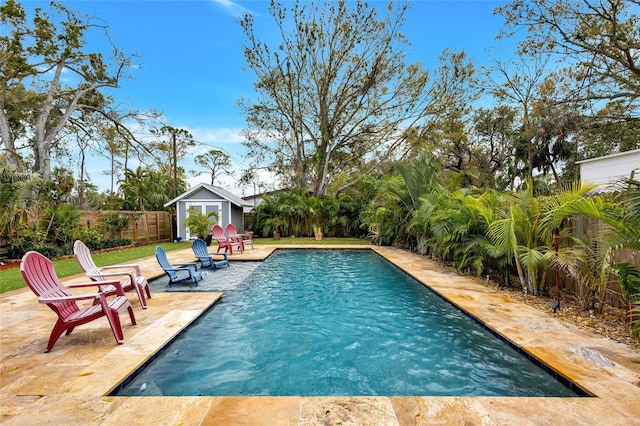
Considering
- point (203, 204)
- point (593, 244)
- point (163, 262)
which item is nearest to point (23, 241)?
point (163, 262)

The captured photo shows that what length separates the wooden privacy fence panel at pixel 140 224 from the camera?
1348 centimetres

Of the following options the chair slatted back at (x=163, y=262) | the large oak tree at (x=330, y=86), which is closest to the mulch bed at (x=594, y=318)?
the chair slatted back at (x=163, y=262)

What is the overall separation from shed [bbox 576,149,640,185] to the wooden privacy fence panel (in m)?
17.3

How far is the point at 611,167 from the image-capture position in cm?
831

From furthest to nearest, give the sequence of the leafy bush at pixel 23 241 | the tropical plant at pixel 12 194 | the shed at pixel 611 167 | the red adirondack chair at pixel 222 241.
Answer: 1. the red adirondack chair at pixel 222 241
2. the leafy bush at pixel 23 241
3. the tropical plant at pixel 12 194
4. the shed at pixel 611 167

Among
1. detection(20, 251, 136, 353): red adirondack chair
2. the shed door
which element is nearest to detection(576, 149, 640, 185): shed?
detection(20, 251, 136, 353): red adirondack chair

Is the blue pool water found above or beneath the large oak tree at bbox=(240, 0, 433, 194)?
beneath

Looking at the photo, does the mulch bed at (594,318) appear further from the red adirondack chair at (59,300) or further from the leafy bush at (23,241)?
the leafy bush at (23,241)

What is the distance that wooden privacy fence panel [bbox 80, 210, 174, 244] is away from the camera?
13.5 m

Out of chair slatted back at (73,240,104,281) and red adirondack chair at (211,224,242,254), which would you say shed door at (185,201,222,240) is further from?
chair slatted back at (73,240,104,281)

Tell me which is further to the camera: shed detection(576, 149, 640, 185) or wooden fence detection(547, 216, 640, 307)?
shed detection(576, 149, 640, 185)

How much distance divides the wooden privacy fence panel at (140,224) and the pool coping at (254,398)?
10622mm

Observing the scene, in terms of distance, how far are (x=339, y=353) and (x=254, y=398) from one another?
4.73 ft

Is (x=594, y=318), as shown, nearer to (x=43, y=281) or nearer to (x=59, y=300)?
(x=59, y=300)
